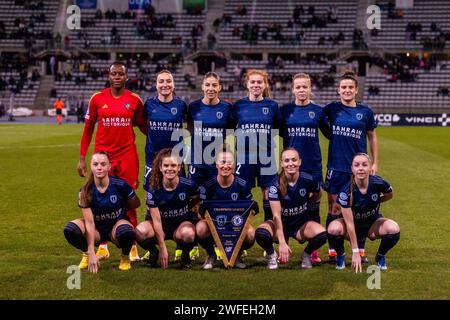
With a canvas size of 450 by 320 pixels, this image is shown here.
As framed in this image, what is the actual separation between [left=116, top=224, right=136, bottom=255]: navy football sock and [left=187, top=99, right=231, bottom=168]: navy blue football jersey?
110 centimetres

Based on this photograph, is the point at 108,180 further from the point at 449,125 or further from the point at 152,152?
the point at 449,125

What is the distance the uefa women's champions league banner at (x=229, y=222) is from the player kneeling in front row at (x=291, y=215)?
0.17m

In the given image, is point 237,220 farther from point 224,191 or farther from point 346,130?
point 346,130

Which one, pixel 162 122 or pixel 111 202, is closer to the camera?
pixel 111 202

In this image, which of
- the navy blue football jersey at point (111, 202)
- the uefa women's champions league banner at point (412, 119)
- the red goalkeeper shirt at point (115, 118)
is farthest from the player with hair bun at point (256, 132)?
the uefa women's champions league banner at point (412, 119)

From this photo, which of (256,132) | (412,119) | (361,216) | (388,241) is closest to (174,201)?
(256,132)

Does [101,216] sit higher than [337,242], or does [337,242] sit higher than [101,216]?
[101,216]

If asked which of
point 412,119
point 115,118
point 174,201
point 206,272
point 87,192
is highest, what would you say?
point 115,118

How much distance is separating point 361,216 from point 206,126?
178 cm

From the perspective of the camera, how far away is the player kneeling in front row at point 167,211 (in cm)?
571

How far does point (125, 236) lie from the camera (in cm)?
562

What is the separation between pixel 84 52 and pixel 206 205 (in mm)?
39820

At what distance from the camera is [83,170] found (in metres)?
6.55

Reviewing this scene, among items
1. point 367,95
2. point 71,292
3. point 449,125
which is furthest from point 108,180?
point 367,95
